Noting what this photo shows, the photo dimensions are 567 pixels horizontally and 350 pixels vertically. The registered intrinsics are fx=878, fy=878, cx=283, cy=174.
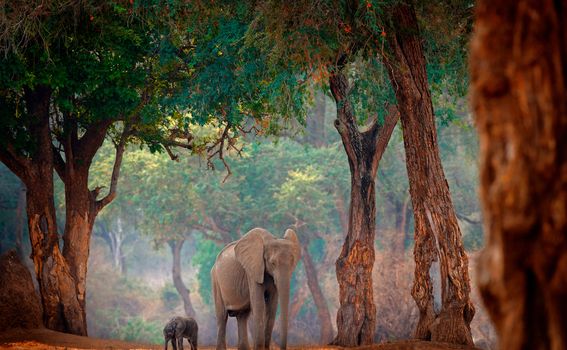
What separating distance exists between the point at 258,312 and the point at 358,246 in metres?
4.47

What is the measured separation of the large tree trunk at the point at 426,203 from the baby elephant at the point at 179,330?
574 cm

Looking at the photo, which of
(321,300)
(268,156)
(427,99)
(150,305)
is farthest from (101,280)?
(427,99)

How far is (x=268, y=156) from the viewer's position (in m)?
42.4

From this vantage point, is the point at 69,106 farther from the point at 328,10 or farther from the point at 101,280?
the point at 101,280

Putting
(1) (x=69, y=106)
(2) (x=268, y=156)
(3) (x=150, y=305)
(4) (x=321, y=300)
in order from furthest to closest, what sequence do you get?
(3) (x=150, y=305) < (2) (x=268, y=156) < (4) (x=321, y=300) < (1) (x=69, y=106)

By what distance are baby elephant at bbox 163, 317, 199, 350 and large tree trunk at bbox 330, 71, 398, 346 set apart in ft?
9.58

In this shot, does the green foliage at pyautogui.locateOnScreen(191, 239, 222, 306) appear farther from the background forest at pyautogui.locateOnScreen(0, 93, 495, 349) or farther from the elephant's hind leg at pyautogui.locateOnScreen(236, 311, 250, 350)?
the elephant's hind leg at pyautogui.locateOnScreen(236, 311, 250, 350)

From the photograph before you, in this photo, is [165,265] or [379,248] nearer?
[379,248]

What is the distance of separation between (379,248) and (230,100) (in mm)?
19797

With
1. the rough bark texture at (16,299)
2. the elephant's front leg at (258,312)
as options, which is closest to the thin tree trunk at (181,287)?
the rough bark texture at (16,299)

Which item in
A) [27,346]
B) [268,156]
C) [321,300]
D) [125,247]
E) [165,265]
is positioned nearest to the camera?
[27,346]

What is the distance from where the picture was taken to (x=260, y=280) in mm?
14320

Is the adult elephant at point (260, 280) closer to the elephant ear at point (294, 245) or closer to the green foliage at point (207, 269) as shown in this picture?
the elephant ear at point (294, 245)

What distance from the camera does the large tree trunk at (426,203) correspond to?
1270cm
